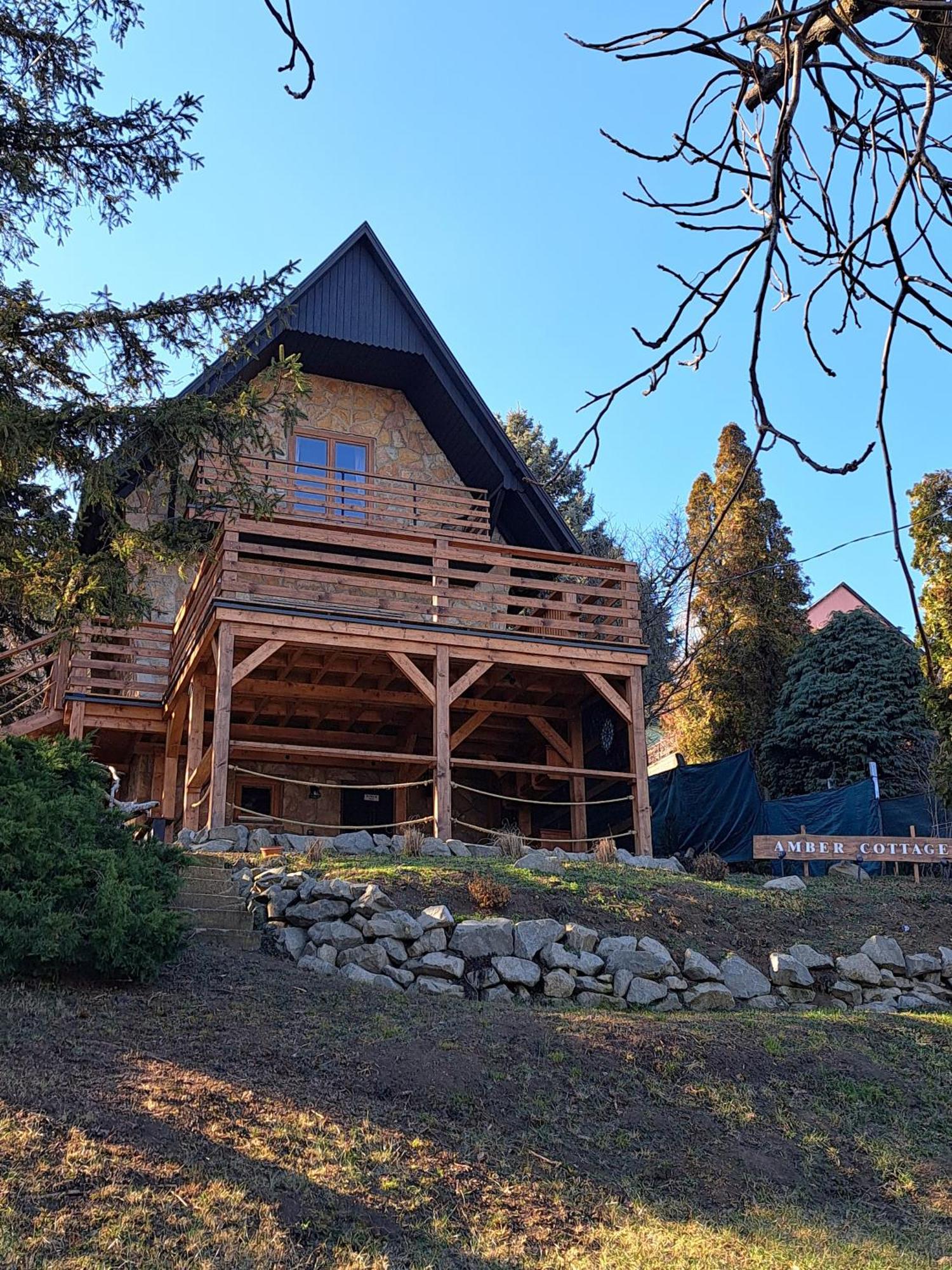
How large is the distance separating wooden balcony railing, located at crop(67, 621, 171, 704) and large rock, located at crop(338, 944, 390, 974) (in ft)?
27.0

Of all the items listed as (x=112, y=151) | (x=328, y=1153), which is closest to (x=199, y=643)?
(x=112, y=151)

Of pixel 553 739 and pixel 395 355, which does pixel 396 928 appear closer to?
pixel 553 739

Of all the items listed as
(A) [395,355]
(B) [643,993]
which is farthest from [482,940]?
(A) [395,355]

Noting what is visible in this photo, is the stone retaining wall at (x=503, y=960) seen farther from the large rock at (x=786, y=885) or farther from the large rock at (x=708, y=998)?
the large rock at (x=786, y=885)

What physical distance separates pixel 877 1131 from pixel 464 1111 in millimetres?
2885

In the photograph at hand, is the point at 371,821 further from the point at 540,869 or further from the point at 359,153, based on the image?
the point at 359,153

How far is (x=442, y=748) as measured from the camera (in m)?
16.5

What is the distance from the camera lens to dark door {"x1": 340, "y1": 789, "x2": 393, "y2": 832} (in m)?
21.0

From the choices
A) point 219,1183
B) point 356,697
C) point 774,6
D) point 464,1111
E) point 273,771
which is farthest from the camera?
point 273,771

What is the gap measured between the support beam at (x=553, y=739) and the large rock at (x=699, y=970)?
300 inches

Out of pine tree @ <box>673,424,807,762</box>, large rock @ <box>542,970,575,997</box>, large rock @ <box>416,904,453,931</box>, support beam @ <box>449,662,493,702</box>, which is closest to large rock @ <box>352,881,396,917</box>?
large rock @ <box>416,904,453,931</box>

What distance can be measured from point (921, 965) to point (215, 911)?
7.16m

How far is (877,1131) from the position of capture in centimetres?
886

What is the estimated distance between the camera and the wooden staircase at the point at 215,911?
11820mm
